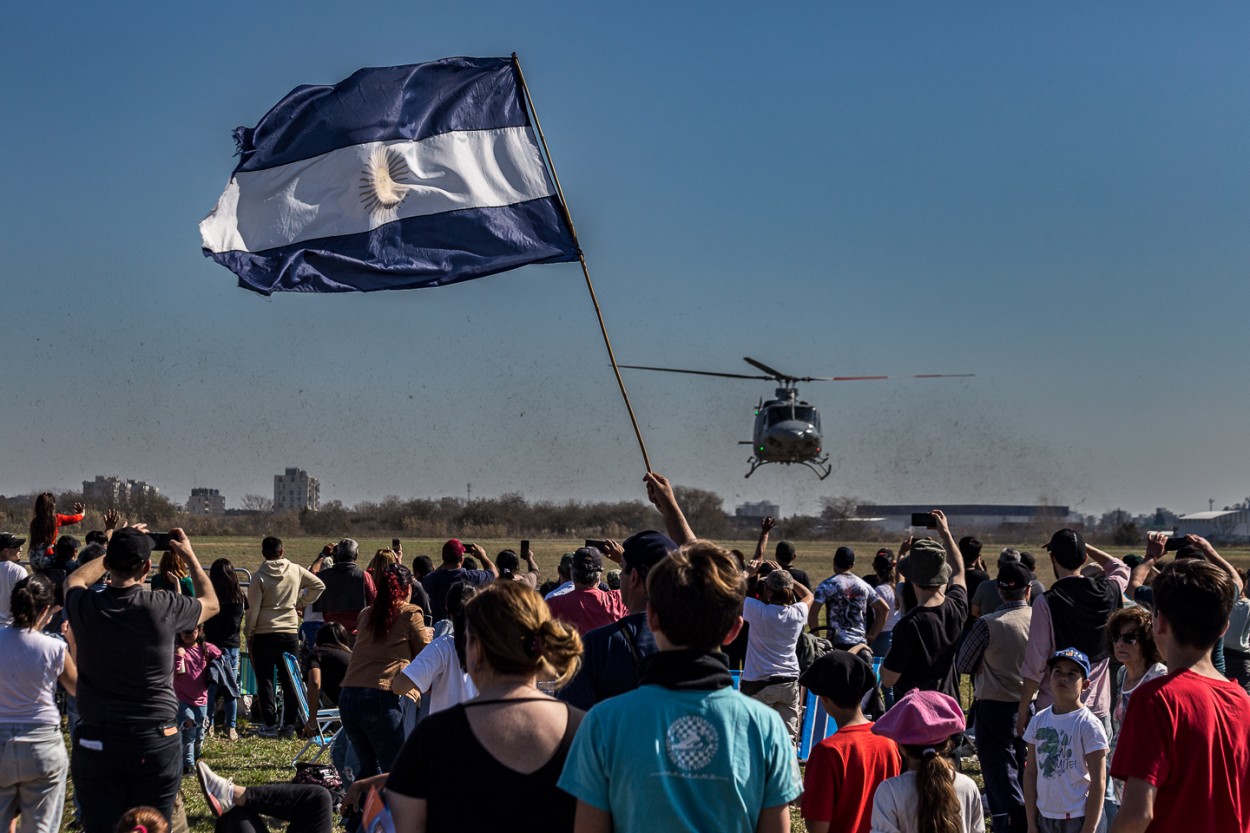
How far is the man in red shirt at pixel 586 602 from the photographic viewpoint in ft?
19.8

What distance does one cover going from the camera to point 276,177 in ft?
25.9

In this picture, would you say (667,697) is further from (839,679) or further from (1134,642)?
(1134,642)

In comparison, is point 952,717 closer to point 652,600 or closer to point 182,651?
point 652,600

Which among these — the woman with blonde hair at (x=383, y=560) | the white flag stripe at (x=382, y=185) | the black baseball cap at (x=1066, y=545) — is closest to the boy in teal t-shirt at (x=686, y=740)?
the black baseball cap at (x=1066, y=545)

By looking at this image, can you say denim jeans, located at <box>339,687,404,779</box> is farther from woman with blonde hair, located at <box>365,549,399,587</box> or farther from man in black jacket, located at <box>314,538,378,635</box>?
man in black jacket, located at <box>314,538,378,635</box>

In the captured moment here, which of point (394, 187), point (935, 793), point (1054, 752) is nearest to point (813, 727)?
point (1054, 752)

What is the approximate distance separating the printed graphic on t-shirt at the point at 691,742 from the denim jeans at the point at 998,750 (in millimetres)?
5062

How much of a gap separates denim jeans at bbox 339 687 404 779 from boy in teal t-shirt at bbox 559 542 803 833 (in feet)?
15.4

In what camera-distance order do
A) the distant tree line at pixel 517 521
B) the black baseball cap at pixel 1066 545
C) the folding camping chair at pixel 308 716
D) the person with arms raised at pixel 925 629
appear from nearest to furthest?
the person with arms raised at pixel 925 629 → the black baseball cap at pixel 1066 545 → the folding camping chair at pixel 308 716 → the distant tree line at pixel 517 521

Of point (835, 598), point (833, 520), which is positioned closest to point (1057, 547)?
point (835, 598)

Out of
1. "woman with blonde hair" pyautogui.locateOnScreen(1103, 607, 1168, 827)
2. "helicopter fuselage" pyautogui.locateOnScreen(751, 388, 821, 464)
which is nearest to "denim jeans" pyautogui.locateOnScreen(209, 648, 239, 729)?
"woman with blonde hair" pyautogui.locateOnScreen(1103, 607, 1168, 827)

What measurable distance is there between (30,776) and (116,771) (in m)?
0.81

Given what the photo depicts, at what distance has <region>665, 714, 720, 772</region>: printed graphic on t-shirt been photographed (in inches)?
116

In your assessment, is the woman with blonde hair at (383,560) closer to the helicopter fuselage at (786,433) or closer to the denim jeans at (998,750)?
the denim jeans at (998,750)
